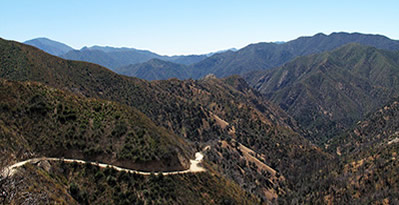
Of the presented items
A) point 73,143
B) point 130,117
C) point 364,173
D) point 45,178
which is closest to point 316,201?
point 364,173

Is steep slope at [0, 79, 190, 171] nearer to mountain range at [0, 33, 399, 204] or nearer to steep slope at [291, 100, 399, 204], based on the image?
mountain range at [0, 33, 399, 204]

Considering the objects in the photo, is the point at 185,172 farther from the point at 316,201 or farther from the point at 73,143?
the point at 316,201

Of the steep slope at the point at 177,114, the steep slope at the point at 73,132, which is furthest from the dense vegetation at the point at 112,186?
the steep slope at the point at 177,114

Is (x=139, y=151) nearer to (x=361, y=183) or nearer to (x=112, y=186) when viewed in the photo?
(x=112, y=186)

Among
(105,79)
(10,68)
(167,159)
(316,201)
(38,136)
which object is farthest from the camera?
(105,79)

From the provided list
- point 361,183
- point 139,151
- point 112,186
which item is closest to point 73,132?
point 139,151

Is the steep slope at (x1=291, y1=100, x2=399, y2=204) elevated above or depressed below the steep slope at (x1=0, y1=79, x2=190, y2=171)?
below

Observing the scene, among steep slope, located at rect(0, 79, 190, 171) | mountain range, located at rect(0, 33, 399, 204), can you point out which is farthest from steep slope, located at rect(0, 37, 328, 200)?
steep slope, located at rect(0, 79, 190, 171)

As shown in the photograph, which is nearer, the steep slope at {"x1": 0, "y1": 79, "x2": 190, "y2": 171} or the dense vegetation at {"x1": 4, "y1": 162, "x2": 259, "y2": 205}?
the dense vegetation at {"x1": 4, "y1": 162, "x2": 259, "y2": 205}

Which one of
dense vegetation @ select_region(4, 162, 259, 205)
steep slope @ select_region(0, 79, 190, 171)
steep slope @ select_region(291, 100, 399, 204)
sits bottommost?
steep slope @ select_region(291, 100, 399, 204)
